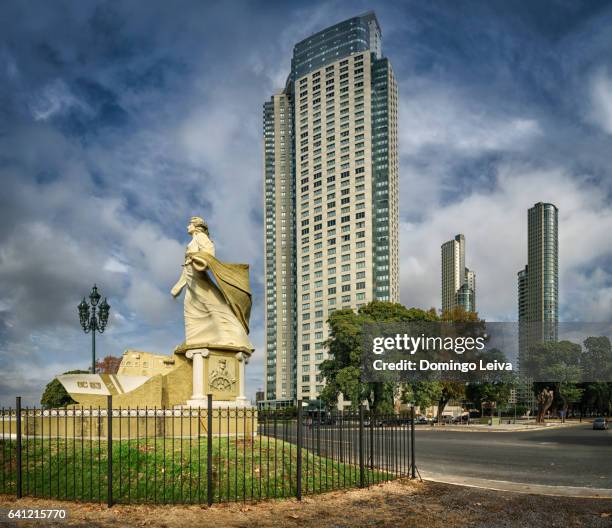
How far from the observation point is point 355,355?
5197cm

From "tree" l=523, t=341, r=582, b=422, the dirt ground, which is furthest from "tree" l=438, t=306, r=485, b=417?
the dirt ground

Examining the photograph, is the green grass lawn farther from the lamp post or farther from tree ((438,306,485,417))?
tree ((438,306,485,417))

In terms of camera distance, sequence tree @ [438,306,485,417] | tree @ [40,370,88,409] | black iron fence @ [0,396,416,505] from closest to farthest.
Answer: black iron fence @ [0,396,416,505], tree @ [40,370,88,409], tree @ [438,306,485,417]

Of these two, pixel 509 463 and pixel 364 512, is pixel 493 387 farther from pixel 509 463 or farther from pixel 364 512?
pixel 364 512

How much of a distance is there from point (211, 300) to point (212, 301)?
0.06 m

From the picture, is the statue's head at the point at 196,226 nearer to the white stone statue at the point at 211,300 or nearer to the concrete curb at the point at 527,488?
the white stone statue at the point at 211,300

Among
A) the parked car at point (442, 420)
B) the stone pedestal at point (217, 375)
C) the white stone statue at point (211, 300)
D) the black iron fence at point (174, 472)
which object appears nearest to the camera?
the black iron fence at point (174, 472)

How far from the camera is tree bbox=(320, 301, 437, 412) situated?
167 feet

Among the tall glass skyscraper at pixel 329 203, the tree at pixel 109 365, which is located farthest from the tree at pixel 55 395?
the tall glass skyscraper at pixel 329 203

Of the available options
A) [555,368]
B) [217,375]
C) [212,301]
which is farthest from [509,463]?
[555,368]

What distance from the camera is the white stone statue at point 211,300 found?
20.3 meters

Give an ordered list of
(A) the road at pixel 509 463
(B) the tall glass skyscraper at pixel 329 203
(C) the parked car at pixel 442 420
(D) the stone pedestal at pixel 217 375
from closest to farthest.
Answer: (A) the road at pixel 509 463, (D) the stone pedestal at pixel 217 375, (C) the parked car at pixel 442 420, (B) the tall glass skyscraper at pixel 329 203

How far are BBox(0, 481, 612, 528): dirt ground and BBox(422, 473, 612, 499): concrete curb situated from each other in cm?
66

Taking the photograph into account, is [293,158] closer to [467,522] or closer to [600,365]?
[600,365]
